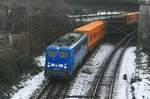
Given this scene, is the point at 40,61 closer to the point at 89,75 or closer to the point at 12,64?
the point at 89,75

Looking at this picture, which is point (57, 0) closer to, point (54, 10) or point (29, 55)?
point (54, 10)

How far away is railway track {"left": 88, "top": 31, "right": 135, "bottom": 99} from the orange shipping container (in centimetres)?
249

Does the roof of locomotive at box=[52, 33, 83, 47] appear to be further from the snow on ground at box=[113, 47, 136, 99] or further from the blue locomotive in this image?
the snow on ground at box=[113, 47, 136, 99]

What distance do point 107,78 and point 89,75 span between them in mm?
1740

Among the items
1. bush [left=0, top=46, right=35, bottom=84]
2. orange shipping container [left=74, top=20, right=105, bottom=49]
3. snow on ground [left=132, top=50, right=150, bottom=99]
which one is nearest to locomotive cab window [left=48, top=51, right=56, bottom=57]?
bush [left=0, top=46, right=35, bottom=84]

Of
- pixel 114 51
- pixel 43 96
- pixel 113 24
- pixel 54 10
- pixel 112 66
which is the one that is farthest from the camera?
pixel 113 24

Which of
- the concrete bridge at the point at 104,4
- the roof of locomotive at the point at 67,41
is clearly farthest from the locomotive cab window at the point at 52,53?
the concrete bridge at the point at 104,4

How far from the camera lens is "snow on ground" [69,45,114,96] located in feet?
98.2

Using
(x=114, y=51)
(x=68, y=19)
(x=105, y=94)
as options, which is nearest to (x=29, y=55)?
(x=105, y=94)

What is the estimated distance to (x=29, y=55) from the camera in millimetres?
35219

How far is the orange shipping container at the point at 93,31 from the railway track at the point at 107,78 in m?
2.49

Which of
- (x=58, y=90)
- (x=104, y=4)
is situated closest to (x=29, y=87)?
(x=58, y=90)

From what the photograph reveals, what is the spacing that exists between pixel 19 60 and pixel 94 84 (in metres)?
6.76

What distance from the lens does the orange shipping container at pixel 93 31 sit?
136ft
